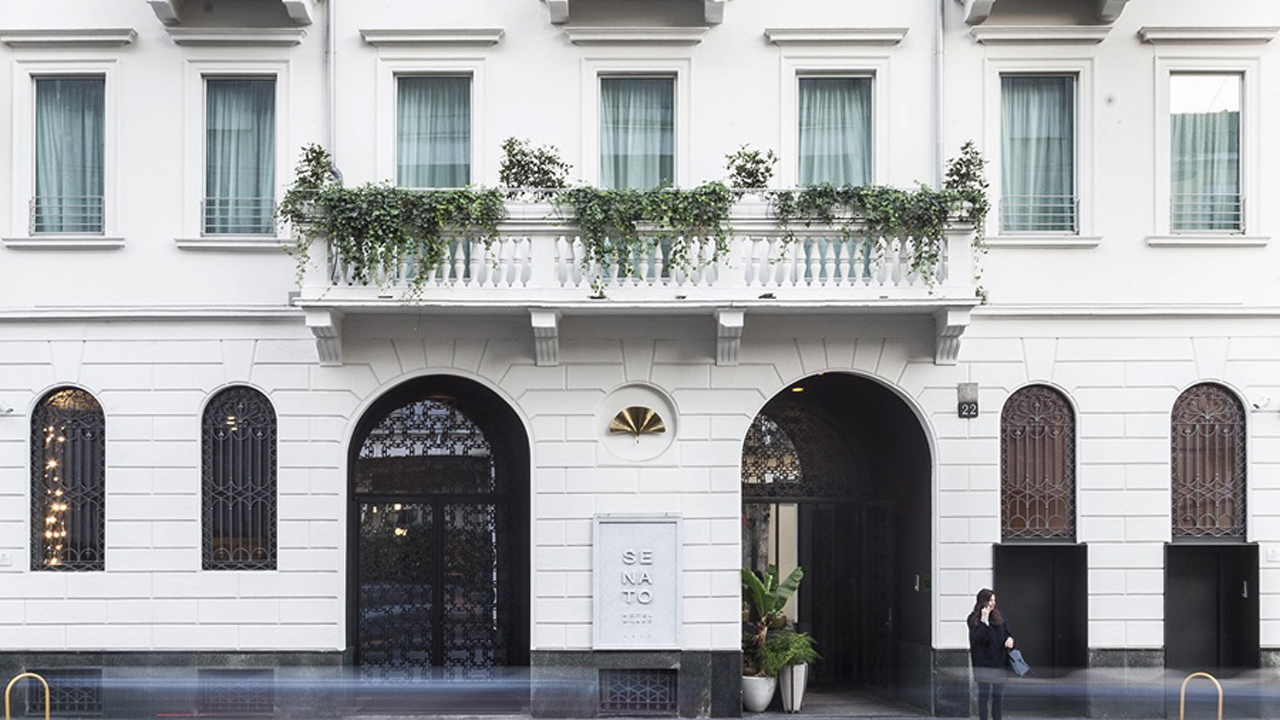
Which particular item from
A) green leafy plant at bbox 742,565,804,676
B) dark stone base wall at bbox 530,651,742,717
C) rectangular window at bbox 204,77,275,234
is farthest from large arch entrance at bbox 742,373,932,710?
rectangular window at bbox 204,77,275,234

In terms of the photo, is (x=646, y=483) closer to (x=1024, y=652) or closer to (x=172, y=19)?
(x=1024, y=652)

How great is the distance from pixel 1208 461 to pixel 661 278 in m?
7.42

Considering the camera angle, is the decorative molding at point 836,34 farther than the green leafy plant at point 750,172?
Yes

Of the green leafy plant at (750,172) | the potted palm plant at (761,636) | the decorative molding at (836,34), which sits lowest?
the potted palm plant at (761,636)

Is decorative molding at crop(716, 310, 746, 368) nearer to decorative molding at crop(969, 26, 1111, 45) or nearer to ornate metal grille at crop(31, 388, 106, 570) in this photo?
decorative molding at crop(969, 26, 1111, 45)

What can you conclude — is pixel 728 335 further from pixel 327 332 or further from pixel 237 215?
pixel 237 215

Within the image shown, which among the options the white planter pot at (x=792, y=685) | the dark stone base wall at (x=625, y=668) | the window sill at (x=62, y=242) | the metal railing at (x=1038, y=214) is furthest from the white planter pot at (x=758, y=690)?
the window sill at (x=62, y=242)

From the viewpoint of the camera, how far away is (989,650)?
14961mm

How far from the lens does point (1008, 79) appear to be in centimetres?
1727

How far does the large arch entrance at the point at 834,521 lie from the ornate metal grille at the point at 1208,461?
3.63 metres

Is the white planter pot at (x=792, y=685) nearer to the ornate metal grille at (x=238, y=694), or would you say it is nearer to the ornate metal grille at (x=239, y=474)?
the ornate metal grille at (x=238, y=694)

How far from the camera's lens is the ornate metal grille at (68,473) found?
661 inches

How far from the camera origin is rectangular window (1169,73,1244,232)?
56.2 ft

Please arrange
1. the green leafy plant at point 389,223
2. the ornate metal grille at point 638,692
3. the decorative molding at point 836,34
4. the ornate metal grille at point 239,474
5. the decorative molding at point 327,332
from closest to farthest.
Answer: the green leafy plant at point 389,223 → the decorative molding at point 327,332 → the ornate metal grille at point 638,692 → the ornate metal grille at point 239,474 → the decorative molding at point 836,34
